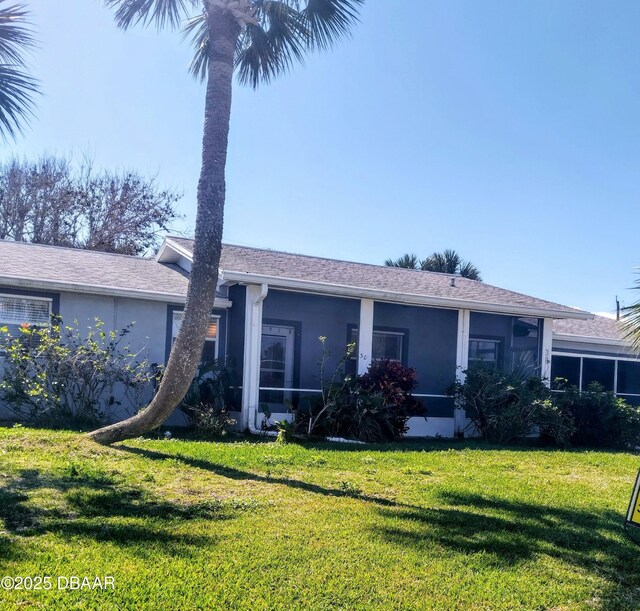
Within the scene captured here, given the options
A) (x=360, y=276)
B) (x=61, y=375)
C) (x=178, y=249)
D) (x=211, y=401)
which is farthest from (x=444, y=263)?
(x=61, y=375)

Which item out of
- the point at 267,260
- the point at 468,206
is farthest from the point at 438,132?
the point at 267,260

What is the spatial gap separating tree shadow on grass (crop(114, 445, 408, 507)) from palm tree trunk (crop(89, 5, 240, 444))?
0.43 m

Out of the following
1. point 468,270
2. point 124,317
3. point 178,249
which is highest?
point 468,270

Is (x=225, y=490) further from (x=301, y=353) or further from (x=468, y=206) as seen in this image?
(x=468, y=206)

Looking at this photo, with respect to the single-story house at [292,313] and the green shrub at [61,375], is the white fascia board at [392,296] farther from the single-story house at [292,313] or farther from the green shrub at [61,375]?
the green shrub at [61,375]

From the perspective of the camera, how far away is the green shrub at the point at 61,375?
11172mm

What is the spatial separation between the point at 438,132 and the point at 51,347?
1026 cm

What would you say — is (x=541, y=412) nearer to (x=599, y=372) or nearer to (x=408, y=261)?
(x=599, y=372)

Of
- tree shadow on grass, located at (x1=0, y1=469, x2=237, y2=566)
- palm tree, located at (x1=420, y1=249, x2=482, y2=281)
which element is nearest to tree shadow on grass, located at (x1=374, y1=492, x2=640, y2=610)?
tree shadow on grass, located at (x1=0, y1=469, x2=237, y2=566)

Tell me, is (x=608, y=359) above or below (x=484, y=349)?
below

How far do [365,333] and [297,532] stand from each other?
860 cm

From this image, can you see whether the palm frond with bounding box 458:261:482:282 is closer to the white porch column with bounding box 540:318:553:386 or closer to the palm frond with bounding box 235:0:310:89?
the white porch column with bounding box 540:318:553:386

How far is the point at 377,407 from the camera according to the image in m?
12.1

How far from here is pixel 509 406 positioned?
43.8 ft
